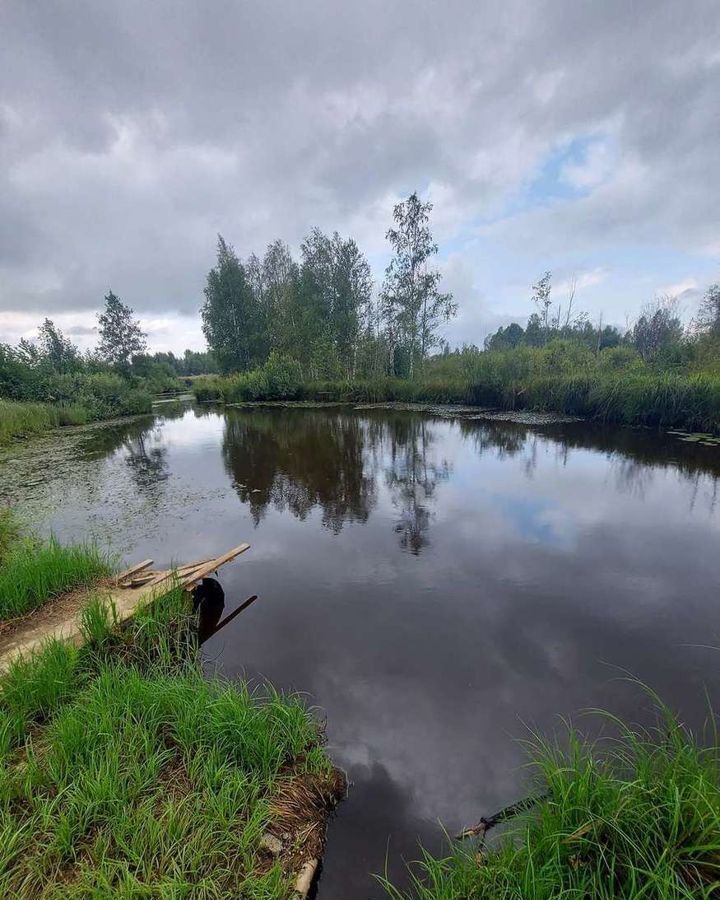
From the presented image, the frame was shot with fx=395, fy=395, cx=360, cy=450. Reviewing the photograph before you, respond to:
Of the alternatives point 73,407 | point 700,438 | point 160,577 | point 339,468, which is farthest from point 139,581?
point 73,407

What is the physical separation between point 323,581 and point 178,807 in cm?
296

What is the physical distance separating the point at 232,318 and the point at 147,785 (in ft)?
113

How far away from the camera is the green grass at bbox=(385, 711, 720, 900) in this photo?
1370mm

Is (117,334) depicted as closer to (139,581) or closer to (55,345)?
(55,345)

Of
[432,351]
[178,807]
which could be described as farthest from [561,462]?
[432,351]

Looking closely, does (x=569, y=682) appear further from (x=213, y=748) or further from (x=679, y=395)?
(x=679, y=395)

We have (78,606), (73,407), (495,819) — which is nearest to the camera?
(495,819)

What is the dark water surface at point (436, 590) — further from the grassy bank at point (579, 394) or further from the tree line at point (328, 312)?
the tree line at point (328, 312)

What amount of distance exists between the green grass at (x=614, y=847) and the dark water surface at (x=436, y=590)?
0.63 m

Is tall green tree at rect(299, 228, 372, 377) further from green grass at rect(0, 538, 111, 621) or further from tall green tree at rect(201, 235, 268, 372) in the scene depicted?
green grass at rect(0, 538, 111, 621)

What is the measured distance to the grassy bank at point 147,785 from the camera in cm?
159

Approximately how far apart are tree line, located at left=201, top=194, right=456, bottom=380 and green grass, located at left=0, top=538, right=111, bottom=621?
2140 cm

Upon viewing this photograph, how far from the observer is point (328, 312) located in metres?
27.1

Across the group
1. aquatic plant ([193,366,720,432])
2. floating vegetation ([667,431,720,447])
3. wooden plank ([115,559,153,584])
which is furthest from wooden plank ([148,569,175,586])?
aquatic plant ([193,366,720,432])
